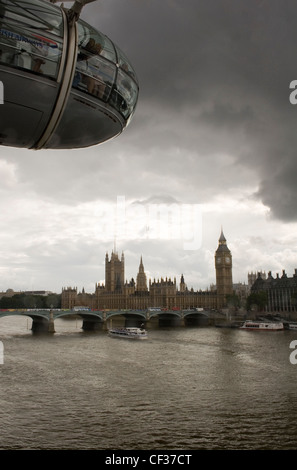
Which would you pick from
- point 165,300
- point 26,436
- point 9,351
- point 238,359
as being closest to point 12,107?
point 26,436

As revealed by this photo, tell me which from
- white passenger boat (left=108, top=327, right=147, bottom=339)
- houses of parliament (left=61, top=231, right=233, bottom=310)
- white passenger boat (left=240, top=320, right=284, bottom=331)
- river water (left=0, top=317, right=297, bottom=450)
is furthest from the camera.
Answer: houses of parliament (left=61, top=231, right=233, bottom=310)

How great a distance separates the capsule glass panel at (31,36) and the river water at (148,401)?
1011 cm

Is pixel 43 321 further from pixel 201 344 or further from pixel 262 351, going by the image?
pixel 262 351

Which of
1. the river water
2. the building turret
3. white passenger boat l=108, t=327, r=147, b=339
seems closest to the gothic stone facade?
the building turret

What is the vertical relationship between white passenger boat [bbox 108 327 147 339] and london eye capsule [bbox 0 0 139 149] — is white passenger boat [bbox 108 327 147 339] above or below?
below

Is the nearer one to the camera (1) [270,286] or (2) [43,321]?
(2) [43,321]

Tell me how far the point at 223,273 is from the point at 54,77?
9292 centimetres

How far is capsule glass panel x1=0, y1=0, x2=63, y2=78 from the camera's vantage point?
2.06 metres

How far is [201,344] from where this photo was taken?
1258 inches

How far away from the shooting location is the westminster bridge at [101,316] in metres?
42.5

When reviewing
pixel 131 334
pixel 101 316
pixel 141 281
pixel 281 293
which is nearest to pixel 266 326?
pixel 131 334

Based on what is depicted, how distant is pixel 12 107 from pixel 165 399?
14.1 m

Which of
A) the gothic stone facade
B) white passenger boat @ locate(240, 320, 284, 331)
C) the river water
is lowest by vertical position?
white passenger boat @ locate(240, 320, 284, 331)

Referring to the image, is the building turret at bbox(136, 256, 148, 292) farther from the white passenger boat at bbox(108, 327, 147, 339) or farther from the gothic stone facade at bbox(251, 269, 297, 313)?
the white passenger boat at bbox(108, 327, 147, 339)
